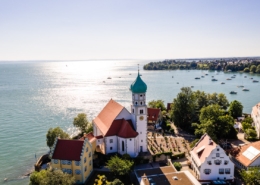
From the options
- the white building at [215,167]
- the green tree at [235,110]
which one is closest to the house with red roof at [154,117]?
the green tree at [235,110]

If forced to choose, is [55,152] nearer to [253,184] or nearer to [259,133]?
[253,184]

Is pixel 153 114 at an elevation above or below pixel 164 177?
above

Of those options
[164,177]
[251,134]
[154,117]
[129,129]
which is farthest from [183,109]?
[164,177]

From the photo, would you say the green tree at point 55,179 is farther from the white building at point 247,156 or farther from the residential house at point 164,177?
the white building at point 247,156

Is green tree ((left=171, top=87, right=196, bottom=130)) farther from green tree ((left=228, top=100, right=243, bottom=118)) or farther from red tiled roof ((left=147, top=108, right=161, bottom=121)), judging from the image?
green tree ((left=228, top=100, right=243, bottom=118))

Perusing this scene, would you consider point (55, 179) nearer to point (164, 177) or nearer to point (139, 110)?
point (164, 177)

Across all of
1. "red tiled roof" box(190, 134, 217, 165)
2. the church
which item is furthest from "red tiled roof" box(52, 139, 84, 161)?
"red tiled roof" box(190, 134, 217, 165)
